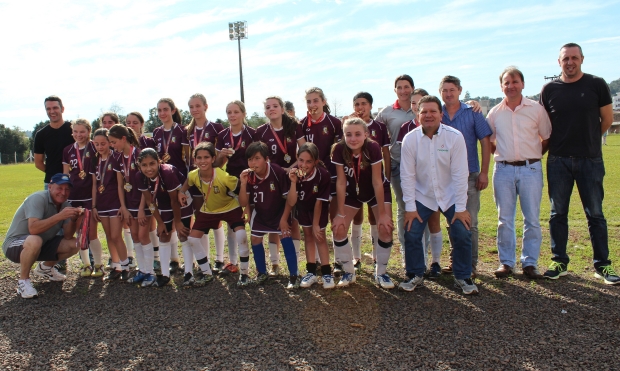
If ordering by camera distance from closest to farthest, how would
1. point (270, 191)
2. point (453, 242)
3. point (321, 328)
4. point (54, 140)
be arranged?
1. point (321, 328)
2. point (453, 242)
3. point (270, 191)
4. point (54, 140)

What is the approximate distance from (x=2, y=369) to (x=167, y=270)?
7.62 ft

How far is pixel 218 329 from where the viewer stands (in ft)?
14.8

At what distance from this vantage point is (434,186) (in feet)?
16.7

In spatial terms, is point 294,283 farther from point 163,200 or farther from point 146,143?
point 146,143

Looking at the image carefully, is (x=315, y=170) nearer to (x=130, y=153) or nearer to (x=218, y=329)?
(x=218, y=329)

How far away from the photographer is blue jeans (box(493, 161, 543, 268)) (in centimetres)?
552

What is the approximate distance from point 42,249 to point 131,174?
5.07ft

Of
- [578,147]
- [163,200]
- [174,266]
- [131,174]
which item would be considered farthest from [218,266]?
[578,147]

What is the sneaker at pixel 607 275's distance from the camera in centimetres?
526

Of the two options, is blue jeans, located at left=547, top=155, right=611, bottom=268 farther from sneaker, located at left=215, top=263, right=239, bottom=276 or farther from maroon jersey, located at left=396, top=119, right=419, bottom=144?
sneaker, located at left=215, top=263, right=239, bottom=276

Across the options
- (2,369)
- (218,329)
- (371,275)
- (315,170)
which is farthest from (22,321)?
(371,275)

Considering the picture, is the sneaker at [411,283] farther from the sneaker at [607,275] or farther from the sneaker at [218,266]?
the sneaker at [218,266]

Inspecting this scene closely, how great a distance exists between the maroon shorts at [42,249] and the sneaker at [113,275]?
0.72 metres

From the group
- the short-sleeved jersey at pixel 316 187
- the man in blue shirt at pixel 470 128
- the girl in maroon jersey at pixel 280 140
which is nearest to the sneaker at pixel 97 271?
the girl in maroon jersey at pixel 280 140
